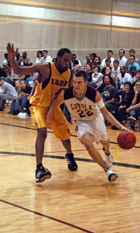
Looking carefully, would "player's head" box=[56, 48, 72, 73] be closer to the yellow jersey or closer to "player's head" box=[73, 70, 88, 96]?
the yellow jersey

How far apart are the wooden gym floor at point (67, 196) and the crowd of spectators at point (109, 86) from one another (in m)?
3.58

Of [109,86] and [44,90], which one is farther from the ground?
[44,90]

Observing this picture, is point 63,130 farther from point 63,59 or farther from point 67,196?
point 67,196

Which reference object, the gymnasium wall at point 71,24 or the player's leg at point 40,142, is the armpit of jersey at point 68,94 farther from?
the gymnasium wall at point 71,24

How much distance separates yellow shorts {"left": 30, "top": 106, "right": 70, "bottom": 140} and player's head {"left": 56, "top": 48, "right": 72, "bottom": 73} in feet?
1.82

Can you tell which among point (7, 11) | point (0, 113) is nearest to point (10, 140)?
point (0, 113)

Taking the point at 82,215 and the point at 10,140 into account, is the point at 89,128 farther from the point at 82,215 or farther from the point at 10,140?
the point at 10,140

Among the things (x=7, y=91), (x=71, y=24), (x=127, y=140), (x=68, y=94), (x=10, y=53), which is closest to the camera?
(x=10, y=53)

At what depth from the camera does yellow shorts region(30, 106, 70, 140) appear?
6963 mm

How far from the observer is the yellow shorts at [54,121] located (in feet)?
22.8

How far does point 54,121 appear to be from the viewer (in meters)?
7.39

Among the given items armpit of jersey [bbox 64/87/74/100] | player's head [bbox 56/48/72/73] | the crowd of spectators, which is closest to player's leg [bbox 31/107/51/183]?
armpit of jersey [bbox 64/87/74/100]

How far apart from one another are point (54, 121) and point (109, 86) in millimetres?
7148

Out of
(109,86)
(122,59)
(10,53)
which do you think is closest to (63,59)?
(10,53)
